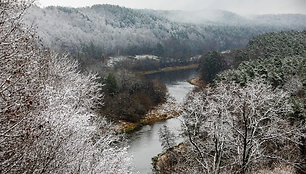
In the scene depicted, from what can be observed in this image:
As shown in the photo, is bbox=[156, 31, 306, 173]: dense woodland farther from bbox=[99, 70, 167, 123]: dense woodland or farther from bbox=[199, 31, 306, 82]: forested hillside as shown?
bbox=[99, 70, 167, 123]: dense woodland

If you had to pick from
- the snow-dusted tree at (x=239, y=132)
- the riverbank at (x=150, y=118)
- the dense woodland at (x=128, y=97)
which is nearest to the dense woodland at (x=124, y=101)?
the snow-dusted tree at (x=239, y=132)

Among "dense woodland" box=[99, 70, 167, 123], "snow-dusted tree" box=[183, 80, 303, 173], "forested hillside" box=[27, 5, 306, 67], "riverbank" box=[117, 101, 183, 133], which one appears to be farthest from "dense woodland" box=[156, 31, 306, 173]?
"forested hillside" box=[27, 5, 306, 67]

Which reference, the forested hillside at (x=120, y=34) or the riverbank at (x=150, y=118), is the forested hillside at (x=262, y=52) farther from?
the forested hillside at (x=120, y=34)

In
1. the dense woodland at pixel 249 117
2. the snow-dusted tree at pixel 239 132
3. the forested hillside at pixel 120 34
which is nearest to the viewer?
the snow-dusted tree at pixel 239 132

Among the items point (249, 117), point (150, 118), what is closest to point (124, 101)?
point (150, 118)

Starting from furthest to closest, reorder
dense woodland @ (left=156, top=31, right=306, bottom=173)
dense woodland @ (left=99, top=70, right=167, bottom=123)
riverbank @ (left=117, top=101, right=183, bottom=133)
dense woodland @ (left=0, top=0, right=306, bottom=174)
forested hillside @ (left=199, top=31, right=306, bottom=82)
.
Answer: forested hillside @ (left=199, top=31, right=306, bottom=82) < dense woodland @ (left=99, top=70, right=167, bottom=123) < riverbank @ (left=117, top=101, right=183, bottom=133) < dense woodland @ (left=156, top=31, right=306, bottom=173) < dense woodland @ (left=0, top=0, right=306, bottom=174)

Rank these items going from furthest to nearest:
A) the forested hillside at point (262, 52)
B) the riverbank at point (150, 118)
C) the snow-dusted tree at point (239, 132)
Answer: the forested hillside at point (262, 52)
the riverbank at point (150, 118)
the snow-dusted tree at point (239, 132)

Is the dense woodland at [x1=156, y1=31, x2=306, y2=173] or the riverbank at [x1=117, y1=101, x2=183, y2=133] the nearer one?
the dense woodland at [x1=156, y1=31, x2=306, y2=173]

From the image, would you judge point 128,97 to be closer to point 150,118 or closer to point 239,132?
point 150,118
